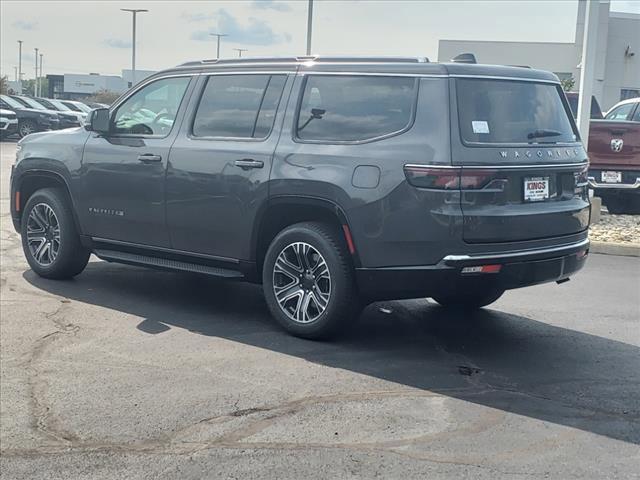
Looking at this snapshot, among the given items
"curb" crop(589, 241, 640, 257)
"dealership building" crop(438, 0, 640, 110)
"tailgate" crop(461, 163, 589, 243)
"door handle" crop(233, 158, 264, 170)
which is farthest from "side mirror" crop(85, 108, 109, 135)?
Result: "dealership building" crop(438, 0, 640, 110)

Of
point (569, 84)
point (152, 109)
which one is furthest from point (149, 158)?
point (569, 84)

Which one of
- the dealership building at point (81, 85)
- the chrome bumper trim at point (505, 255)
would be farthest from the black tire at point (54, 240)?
the dealership building at point (81, 85)

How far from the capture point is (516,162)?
543 cm

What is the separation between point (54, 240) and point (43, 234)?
159 mm

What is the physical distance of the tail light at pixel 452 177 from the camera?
524 centimetres

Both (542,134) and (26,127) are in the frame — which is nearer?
(542,134)

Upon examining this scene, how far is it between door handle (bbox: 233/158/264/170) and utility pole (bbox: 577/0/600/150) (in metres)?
6.67

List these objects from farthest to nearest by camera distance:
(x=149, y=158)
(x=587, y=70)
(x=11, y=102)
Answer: (x=11, y=102)
(x=587, y=70)
(x=149, y=158)

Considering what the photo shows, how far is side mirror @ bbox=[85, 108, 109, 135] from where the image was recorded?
23.5 feet

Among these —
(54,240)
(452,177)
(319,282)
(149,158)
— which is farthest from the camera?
(54,240)

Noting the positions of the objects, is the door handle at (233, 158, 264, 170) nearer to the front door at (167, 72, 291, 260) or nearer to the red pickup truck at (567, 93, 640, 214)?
the front door at (167, 72, 291, 260)

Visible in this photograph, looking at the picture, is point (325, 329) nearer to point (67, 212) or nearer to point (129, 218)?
point (129, 218)

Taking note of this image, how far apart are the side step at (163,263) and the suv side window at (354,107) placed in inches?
48.8

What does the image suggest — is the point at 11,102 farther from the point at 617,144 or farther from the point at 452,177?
the point at 452,177
